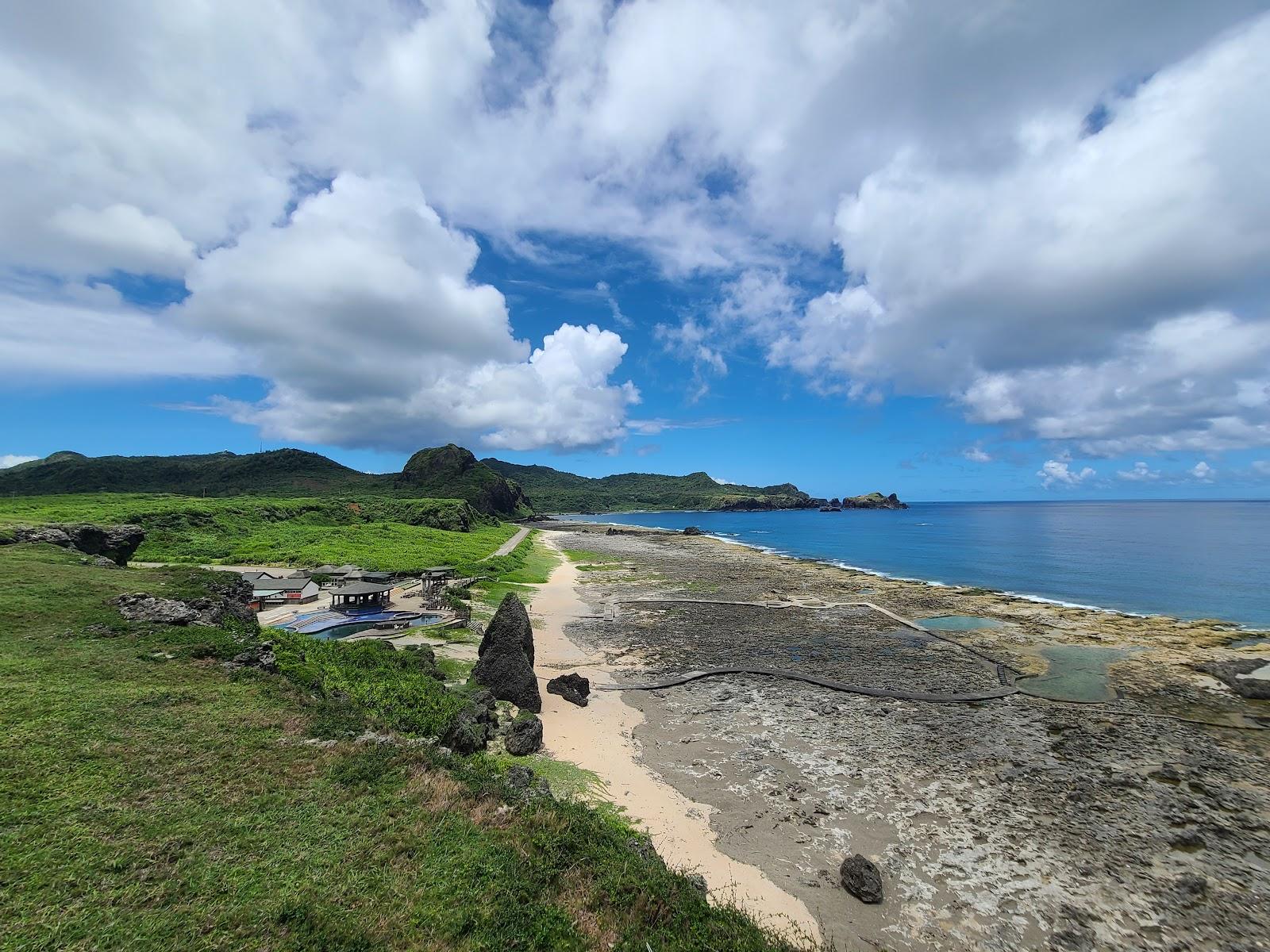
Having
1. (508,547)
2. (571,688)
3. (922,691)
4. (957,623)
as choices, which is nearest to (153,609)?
(571,688)

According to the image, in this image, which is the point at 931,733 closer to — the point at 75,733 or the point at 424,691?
the point at 424,691

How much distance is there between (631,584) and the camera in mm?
57844

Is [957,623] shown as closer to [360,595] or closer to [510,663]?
[510,663]

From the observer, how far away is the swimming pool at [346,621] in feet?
97.7

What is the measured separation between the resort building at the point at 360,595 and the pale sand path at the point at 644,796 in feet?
47.0

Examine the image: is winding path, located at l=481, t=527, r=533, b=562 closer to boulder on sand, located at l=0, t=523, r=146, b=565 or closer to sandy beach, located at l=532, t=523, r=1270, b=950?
boulder on sand, located at l=0, t=523, r=146, b=565

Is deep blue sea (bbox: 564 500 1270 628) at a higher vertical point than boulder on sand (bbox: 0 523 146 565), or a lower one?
lower

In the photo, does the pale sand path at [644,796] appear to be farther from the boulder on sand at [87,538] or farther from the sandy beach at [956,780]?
the boulder on sand at [87,538]

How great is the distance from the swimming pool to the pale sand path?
32.9 feet

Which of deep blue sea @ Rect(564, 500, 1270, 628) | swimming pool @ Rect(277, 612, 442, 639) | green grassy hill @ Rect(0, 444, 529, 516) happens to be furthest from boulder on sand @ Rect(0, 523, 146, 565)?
green grassy hill @ Rect(0, 444, 529, 516)

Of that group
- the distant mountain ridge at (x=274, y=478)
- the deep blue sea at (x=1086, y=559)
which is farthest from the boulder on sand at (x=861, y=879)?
the distant mountain ridge at (x=274, y=478)

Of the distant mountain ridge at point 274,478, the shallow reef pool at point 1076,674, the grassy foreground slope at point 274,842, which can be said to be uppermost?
the distant mountain ridge at point 274,478

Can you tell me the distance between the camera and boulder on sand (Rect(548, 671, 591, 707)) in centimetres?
2267

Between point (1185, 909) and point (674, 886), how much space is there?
12.3 m
